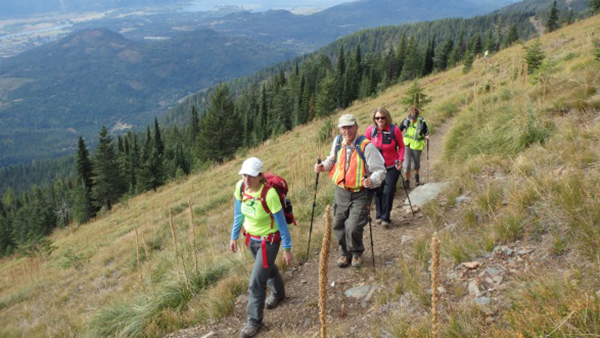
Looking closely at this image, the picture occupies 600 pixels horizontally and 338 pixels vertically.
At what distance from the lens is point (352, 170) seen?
4.62 meters

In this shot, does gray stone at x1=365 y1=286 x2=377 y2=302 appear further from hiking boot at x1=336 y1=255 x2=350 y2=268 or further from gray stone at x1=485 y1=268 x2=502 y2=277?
gray stone at x1=485 y1=268 x2=502 y2=277

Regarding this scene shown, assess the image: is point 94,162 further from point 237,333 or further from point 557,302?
point 557,302

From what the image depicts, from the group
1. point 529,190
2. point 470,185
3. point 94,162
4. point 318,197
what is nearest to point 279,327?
point 529,190

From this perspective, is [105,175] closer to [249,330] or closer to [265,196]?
[249,330]

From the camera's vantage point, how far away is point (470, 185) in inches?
229

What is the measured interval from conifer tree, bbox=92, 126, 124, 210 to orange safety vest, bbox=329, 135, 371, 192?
4819 centimetres

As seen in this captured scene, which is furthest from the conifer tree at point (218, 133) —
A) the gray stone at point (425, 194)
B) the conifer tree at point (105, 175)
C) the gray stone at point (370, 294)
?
the gray stone at point (370, 294)

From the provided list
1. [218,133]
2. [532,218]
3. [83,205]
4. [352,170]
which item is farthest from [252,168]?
[83,205]

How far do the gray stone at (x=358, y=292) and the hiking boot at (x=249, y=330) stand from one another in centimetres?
122

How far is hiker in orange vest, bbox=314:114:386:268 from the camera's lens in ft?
15.1

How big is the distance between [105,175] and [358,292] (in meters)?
49.2

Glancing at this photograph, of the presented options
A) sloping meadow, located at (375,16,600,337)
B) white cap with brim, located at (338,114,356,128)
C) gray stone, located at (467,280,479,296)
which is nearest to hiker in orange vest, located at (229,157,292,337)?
white cap with brim, located at (338,114,356,128)

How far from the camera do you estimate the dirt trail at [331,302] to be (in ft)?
12.8

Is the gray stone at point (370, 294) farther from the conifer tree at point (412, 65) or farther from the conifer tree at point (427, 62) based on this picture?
the conifer tree at point (427, 62)
